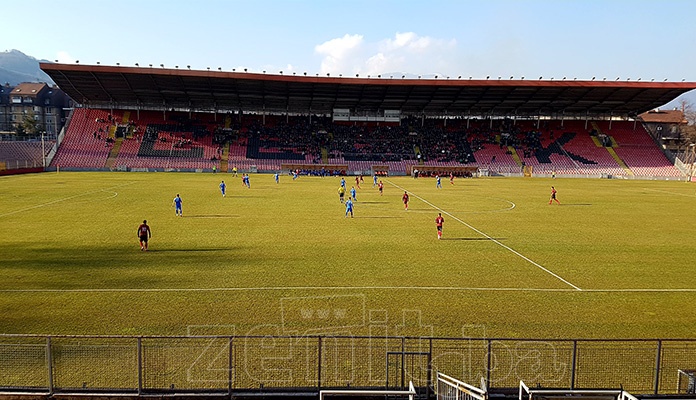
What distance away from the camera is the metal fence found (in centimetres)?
781

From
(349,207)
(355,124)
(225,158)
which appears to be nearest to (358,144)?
(355,124)

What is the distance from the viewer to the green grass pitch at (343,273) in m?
10.9

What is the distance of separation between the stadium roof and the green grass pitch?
1584 inches

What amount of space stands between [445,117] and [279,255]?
72.4 meters

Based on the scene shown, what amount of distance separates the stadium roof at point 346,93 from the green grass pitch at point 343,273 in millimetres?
40226

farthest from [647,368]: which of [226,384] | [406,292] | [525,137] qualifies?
[525,137]

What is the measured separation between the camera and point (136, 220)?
2475 centimetres

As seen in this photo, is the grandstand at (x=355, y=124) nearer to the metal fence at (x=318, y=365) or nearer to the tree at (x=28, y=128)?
the tree at (x=28, y=128)

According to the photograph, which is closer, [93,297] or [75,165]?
[93,297]

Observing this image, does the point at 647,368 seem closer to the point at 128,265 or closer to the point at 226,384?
the point at 226,384

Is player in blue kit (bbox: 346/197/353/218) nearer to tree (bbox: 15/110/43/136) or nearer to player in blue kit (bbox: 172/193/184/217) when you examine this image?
player in blue kit (bbox: 172/193/184/217)

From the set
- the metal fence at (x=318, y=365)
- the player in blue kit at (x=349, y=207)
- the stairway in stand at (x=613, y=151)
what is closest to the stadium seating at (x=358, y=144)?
the stairway in stand at (x=613, y=151)

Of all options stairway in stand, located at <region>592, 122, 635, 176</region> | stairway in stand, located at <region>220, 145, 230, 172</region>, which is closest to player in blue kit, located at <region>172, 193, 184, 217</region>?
stairway in stand, located at <region>220, 145, 230, 172</region>

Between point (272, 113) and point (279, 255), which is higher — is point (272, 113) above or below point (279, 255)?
above
